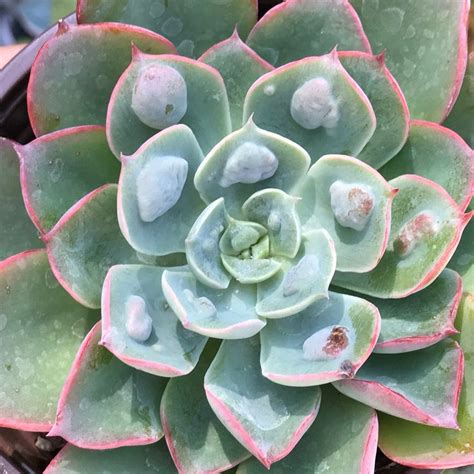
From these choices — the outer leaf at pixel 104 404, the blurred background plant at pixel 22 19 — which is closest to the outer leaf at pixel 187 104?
the outer leaf at pixel 104 404

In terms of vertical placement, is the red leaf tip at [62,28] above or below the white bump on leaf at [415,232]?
above

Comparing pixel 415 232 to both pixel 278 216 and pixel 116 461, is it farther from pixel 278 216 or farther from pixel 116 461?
pixel 116 461

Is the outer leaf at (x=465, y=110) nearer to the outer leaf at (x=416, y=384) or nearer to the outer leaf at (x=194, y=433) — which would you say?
the outer leaf at (x=416, y=384)

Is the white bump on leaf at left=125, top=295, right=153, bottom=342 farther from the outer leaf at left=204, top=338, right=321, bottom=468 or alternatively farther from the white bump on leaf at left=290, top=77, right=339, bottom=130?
the white bump on leaf at left=290, top=77, right=339, bottom=130

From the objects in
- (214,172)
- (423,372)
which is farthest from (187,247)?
(423,372)

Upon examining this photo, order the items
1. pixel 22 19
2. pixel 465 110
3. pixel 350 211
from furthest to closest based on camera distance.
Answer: pixel 22 19 → pixel 465 110 → pixel 350 211

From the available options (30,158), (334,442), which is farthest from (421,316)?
(30,158)
